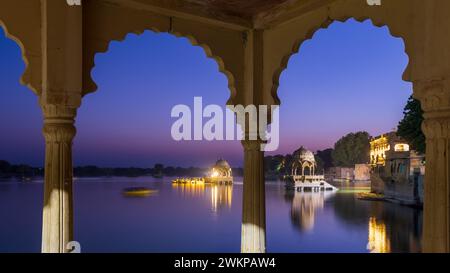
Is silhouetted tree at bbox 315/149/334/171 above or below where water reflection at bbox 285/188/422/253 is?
above

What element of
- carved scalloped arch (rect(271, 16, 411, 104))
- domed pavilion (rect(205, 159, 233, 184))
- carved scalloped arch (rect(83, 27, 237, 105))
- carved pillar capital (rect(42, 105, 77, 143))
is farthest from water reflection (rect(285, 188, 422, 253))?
carved pillar capital (rect(42, 105, 77, 143))

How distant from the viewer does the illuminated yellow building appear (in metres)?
47.4

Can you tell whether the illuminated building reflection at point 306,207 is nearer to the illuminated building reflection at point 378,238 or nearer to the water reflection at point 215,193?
the illuminated building reflection at point 378,238

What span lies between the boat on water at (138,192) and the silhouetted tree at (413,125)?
5145cm

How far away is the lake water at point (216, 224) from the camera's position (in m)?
32.2

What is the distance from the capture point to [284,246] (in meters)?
34.4

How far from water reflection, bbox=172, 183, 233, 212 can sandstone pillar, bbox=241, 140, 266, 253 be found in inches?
1707

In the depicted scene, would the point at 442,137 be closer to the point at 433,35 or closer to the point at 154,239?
the point at 433,35

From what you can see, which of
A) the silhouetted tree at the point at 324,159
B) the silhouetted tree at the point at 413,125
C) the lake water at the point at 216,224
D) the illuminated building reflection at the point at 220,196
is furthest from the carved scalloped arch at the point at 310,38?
the silhouetted tree at the point at 324,159

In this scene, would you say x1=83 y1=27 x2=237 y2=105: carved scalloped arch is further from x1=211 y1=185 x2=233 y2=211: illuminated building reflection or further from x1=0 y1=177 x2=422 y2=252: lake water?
x1=211 y1=185 x2=233 y2=211: illuminated building reflection

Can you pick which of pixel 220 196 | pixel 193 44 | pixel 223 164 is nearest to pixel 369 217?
pixel 223 164

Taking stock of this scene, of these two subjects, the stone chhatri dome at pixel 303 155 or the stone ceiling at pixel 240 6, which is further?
the stone chhatri dome at pixel 303 155

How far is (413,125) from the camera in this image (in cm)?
2064

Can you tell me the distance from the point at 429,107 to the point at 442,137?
236 mm
